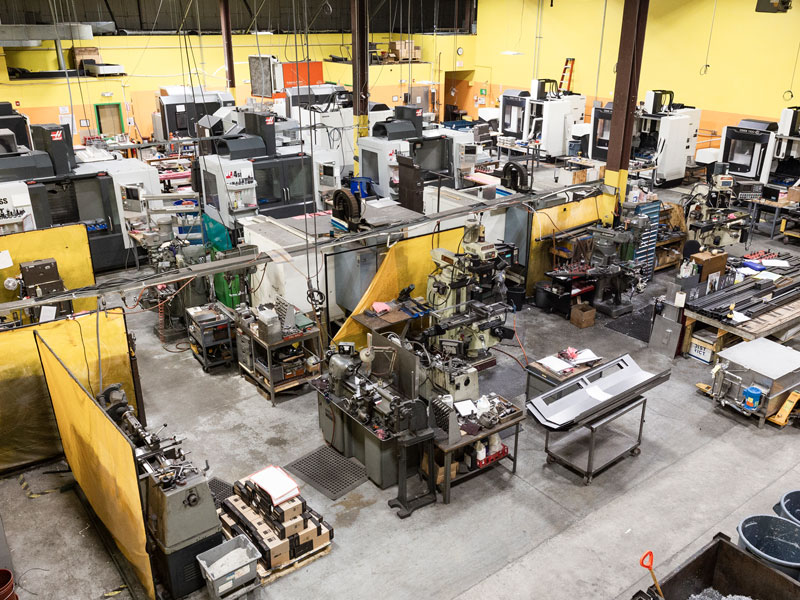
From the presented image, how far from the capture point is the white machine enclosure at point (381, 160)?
39.9 ft

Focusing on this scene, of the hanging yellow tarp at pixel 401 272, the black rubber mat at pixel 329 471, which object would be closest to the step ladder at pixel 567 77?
the hanging yellow tarp at pixel 401 272

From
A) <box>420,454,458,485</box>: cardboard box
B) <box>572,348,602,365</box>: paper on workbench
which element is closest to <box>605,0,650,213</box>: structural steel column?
<box>572,348,602,365</box>: paper on workbench

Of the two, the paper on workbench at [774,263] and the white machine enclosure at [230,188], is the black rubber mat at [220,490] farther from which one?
the paper on workbench at [774,263]

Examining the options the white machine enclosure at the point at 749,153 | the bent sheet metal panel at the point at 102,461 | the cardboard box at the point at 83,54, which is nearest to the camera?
the bent sheet metal panel at the point at 102,461

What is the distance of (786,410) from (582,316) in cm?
283

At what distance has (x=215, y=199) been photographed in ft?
33.2

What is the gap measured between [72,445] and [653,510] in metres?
5.14

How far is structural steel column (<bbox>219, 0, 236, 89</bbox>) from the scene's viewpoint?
17.0 metres

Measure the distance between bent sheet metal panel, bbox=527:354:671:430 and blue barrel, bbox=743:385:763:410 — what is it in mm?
976

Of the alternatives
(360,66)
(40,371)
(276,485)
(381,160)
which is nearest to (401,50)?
(360,66)

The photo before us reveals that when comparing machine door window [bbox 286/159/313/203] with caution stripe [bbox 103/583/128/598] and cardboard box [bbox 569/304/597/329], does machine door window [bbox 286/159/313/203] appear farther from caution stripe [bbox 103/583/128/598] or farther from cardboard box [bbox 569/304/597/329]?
caution stripe [bbox 103/583/128/598]

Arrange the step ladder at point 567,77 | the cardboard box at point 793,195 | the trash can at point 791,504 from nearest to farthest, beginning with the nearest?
1. the trash can at point 791,504
2. the cardboard box at point 793,195
3. the step ladder at point 567,77

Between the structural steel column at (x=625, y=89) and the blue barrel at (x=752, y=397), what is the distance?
430 cm

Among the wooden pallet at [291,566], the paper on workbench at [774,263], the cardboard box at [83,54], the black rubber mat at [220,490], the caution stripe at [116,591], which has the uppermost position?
the cardboard box at [83,54]
